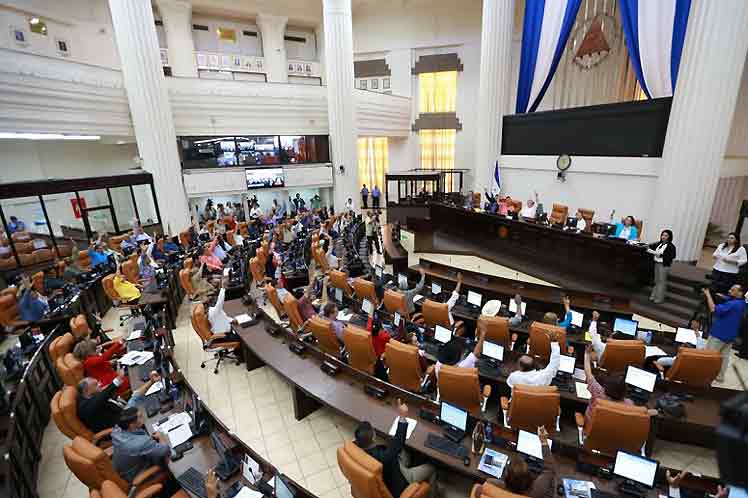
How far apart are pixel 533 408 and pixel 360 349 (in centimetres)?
218

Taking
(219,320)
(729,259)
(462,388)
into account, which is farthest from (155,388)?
(729,259)

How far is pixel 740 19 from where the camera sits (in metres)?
6.78

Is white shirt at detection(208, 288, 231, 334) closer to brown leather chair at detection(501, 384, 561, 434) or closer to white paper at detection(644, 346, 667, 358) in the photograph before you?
brown leather chair at detection(501, 384, 561, 434)

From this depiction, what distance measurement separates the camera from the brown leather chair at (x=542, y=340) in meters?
4.57

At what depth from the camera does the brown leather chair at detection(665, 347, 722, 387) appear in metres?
3.81

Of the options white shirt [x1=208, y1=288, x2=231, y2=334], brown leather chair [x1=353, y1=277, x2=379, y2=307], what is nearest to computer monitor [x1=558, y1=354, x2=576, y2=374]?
brown leather chair [x1=353, y1=277, x2=379, y2=307]

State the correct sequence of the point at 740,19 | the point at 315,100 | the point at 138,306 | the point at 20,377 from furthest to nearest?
the point at 315,100, the point at 138,306, the point at 740,19, the point at 20,377

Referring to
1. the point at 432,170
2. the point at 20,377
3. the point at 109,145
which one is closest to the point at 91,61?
the point at 109,145

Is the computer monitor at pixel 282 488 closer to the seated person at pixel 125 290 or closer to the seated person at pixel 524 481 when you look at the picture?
the seated person at pixel 524 481

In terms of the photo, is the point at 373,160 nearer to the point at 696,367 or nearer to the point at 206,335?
the point at 206,335

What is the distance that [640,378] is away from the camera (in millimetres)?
3877

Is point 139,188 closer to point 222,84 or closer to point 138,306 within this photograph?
point 222,84

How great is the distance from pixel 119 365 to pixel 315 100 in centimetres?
1452

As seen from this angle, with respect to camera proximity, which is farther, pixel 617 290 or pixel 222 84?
pixel 222 84
